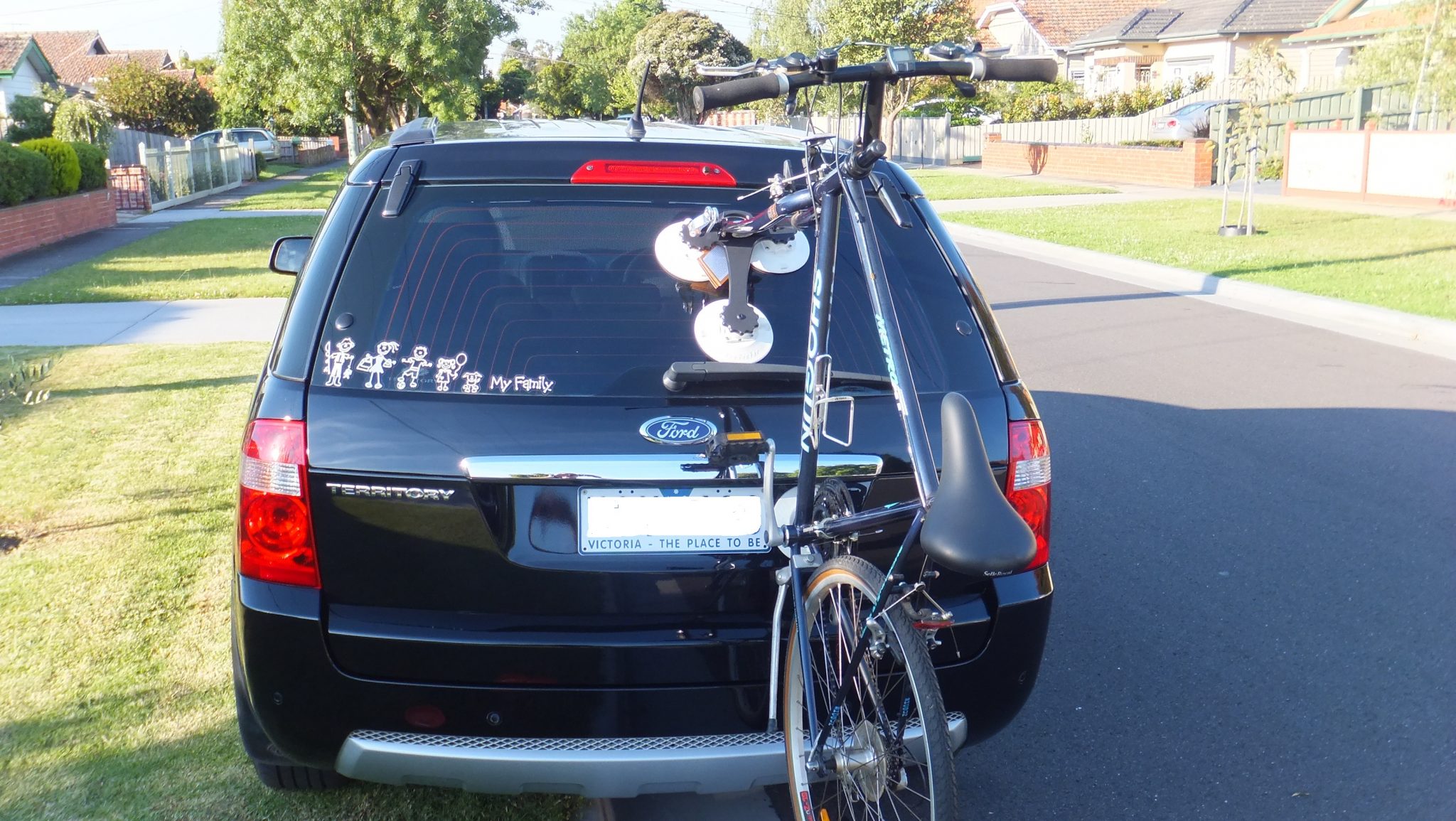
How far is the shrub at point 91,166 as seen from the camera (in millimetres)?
21906

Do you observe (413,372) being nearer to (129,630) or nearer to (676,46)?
(129,630)

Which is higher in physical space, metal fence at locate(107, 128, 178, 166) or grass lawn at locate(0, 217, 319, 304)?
metal fence at locate(107, 128, 178, 166)

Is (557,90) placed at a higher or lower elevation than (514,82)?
lower

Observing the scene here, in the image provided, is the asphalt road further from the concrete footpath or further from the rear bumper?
the concrete footpath

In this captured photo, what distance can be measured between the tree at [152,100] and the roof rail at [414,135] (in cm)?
4816

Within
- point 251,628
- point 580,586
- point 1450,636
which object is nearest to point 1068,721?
point 1450,636

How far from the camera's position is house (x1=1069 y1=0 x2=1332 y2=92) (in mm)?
46312

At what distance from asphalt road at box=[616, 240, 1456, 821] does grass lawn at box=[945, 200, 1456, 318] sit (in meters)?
3.95

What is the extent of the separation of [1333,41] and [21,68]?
47.2 m

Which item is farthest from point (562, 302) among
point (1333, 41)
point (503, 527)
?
point (1333, 41)

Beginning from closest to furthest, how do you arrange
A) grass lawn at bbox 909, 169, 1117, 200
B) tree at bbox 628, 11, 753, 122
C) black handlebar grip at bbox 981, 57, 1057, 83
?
1. black handlebar grip at bbox 981, 57, 1057, 83
2. grass lawn at bbox 909, 169, 1117, 200
3. tree at bbox 628, 11, 753, 122

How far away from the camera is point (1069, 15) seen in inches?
2354

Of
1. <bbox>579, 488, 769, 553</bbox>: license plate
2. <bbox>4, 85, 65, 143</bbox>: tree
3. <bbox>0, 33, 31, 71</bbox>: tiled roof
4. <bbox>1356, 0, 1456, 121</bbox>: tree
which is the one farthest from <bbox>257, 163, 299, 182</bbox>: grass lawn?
<bbox>579, 488, 769, 553</bbox>: license plate

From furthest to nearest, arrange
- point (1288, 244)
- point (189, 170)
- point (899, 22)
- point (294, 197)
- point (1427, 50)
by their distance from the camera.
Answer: point (899, 22), point (189, 170), point (294, 197), point (1427, 50), point (1288, 244)
